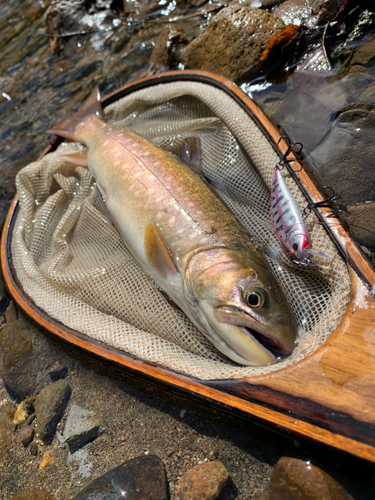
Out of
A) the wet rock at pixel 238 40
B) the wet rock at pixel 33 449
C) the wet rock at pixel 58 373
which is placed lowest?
the wet rock at pixel 33 449

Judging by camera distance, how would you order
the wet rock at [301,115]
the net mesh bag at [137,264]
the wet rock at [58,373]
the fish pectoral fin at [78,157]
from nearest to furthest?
the net mesh bag at [137,264] < the wet rock at [58,373] < the wet rock at [301,115] < the fish pectoral fin at [78,157]

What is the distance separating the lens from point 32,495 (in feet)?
7.63

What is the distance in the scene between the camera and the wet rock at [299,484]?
174 cm

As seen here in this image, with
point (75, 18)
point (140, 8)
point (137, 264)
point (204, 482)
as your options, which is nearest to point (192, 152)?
point (137, 264)

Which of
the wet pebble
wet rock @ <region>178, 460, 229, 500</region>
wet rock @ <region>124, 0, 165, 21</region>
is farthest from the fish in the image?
wet rock @ <region>124, 0, 165, 21</region>

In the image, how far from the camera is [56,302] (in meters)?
2.79

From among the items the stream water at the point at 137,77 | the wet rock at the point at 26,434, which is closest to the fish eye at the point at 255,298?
the stream water at the point at 137,77

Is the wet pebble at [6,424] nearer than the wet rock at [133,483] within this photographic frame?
No

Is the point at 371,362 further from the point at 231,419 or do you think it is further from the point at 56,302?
the point at 56,302

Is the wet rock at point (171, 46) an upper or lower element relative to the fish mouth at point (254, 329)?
upper

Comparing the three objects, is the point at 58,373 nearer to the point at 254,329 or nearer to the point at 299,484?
the point at 254,329

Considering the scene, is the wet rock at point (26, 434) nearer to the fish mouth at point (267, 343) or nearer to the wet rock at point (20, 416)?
the wet rock at point (20, 416)

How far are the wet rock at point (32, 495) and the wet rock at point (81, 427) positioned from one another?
305 millimetres

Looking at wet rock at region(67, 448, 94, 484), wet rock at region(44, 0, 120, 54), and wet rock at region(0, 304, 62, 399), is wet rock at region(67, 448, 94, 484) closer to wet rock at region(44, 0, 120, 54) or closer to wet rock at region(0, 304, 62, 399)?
wet rock at region(0, 304, 62, 399)
